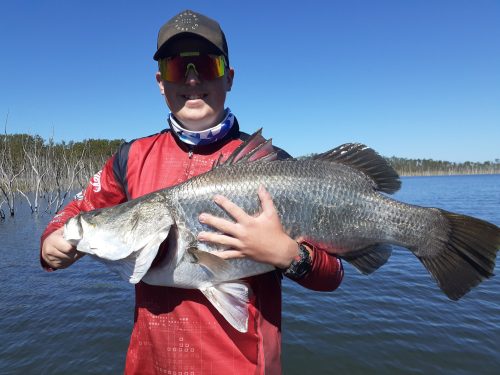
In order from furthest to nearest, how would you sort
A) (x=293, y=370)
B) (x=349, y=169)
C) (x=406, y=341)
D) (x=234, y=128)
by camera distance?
(x=406, y=341), (x=293, y=370), (x=234, y=128), (x=349, y=169)

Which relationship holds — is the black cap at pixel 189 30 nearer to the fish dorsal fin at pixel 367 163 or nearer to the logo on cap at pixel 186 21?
the logo on cap at pixel 186 21

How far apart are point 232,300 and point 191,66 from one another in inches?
69.3

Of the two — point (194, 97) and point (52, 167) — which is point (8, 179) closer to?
point (52, 167)

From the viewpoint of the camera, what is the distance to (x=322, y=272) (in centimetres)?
232

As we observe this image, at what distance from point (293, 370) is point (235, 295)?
5296mm

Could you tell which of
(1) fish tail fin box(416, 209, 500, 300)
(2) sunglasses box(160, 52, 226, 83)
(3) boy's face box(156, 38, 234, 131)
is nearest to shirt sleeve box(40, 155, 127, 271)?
(3) boy's face box(156, 38, 234, 131)

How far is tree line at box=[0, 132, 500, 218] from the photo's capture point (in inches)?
1304

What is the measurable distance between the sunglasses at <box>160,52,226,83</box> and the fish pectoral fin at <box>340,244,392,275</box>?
5.67ft

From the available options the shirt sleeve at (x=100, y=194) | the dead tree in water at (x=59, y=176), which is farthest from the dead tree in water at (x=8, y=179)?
the shirt sleeve at (x=100, y=194)

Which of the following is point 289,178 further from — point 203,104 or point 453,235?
point 453,235

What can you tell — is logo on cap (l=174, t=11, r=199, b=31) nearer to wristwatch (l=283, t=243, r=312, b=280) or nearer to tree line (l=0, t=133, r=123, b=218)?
wristwatch (l=283, t=243, r=312, b=280)

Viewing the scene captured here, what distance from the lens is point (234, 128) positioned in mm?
3002

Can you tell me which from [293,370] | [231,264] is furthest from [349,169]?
[293,370]

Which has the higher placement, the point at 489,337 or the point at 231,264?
the point at 231,264
